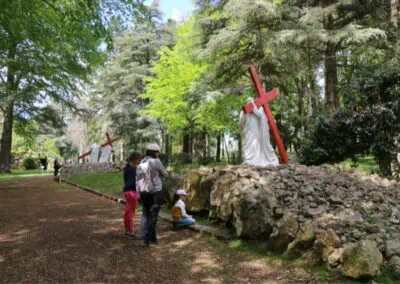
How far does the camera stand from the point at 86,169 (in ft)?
73.5

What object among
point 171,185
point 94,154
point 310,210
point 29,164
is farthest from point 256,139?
point 29,164

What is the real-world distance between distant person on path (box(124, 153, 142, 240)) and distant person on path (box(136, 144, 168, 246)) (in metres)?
0.54

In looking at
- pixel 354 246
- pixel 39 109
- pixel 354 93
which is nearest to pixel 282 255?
pixel 354 246

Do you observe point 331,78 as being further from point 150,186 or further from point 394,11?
point 150,186

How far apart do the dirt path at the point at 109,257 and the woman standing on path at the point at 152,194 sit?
321 mm

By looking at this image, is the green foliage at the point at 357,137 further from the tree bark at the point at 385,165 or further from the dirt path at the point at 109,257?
the dirt path at the point at 109,257

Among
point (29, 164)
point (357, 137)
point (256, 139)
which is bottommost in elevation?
point (256, 139)

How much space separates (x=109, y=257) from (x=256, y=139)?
14.3 ft

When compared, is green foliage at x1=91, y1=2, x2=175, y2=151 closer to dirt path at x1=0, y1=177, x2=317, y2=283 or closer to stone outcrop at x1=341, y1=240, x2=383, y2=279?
dirt path at x1=0, y1=177, x2=317, y2=283

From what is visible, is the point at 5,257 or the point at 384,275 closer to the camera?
the point at 384,275

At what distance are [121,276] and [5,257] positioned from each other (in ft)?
6.13

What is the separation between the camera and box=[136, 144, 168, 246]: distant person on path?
600 centimetres

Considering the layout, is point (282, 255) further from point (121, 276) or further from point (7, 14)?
point (7, 14)

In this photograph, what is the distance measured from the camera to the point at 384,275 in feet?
13.6
